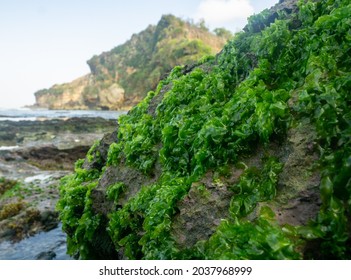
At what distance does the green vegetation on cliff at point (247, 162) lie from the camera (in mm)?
2545

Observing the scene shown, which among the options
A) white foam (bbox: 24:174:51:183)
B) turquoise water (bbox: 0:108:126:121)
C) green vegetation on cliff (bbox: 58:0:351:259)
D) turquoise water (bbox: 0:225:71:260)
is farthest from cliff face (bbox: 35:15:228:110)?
green vegetation on cliff (bbox: 58:0:351:259)

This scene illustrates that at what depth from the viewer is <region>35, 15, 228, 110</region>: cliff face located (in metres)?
91.6

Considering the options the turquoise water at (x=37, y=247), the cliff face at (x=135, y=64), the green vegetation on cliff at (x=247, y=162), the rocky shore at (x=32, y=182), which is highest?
the cliff face at (x=135, y=64)

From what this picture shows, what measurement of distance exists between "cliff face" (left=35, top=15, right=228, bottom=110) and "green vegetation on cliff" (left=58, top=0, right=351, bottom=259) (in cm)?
7862

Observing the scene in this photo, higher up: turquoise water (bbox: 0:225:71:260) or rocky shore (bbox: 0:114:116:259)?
rocky shore (bbox: 0:114:116:259)

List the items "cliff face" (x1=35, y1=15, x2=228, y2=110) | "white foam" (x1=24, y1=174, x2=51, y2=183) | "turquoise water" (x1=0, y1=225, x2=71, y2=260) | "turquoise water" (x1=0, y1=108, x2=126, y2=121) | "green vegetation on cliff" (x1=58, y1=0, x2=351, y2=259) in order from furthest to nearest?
Result: "cliff face" (x1=35, y1=15, x2=228, y2=110), "turquoise water" (x1=0, y1=108, x2=126, y2=121), "white foam" (x1=24, y1=174, x2=51, y2=183), "turquoise water" (x1=0, y1=225, x2=71, y2=260), "green vegetation on cliff" (x1=58, y1=0, x2=351, y2=259)

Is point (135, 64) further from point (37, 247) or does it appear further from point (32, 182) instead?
point (37, 247)

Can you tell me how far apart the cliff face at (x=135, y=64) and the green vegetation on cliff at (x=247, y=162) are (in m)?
78.6

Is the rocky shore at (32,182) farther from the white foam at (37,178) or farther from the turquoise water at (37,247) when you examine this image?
the turquoise water at (37,247)

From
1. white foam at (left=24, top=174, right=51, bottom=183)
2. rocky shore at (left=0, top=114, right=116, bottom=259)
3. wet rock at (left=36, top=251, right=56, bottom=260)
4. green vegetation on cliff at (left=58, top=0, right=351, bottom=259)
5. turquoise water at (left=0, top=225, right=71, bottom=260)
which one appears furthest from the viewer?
white foam at (left=24, top=174, right=51, bottom=183)

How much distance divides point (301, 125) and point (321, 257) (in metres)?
1.14

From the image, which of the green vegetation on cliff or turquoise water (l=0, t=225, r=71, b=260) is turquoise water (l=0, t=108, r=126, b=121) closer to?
turquoise water (l=0, t=225, r=71, b=260)

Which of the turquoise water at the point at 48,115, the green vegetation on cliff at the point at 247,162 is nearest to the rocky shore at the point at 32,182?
the green vegetation on cliff at the point at 247,162

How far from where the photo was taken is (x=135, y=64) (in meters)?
116
